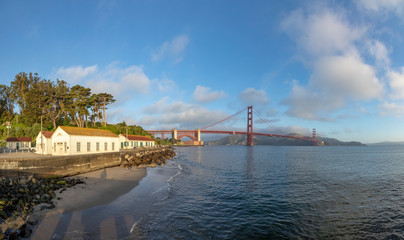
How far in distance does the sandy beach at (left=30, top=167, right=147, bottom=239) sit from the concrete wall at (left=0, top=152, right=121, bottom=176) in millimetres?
3328

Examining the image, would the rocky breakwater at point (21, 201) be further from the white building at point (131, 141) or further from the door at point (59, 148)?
the white building at point (131, 141)

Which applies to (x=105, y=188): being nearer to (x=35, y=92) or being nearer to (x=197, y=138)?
(x=35, y=92)

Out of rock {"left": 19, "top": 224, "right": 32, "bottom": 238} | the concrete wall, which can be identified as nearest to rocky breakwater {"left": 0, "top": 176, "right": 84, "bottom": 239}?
rock {"left": 19, "top": 224, "right": 32, "bottom": 238}

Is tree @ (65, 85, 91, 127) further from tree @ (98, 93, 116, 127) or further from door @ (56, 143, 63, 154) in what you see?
door @ (56, 143, 63, 154)

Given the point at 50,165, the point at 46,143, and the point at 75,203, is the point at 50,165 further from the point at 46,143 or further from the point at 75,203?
the point at 46,143

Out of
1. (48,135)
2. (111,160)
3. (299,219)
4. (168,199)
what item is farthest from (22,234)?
(48,135)

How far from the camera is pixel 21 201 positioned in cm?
905

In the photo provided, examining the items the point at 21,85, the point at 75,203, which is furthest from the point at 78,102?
the point at 75,203

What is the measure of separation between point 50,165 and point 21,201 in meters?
6.95

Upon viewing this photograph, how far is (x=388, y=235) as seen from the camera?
772 centimetres

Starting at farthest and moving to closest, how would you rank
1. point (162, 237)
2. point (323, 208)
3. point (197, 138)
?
1. point (197, 138)
2. point (323, 208)
3. point (162, 237)

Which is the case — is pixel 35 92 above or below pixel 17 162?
above

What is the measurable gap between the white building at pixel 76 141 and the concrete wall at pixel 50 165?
4.18 meters

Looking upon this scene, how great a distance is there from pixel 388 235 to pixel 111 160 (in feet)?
77.1
